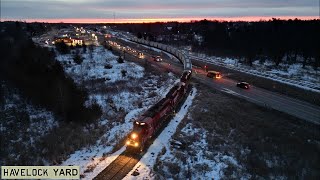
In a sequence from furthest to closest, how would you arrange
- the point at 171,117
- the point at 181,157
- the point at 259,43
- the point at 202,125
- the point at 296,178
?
the point at 259,43
the point at 171,117
the point at 202,125
the point at 181,157
the point at 296,178

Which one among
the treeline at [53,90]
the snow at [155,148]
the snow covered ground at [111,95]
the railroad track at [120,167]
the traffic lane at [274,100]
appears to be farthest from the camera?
the traffic lane at [274,100]

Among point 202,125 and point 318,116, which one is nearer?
point 202,125

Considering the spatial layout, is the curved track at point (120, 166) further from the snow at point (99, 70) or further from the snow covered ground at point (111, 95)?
the snow at point (99, 70)

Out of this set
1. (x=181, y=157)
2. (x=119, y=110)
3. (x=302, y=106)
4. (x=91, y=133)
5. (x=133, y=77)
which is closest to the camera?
(x=181, y=157)

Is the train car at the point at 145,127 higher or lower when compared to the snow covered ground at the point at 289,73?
higher

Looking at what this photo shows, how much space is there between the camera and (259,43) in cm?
10138

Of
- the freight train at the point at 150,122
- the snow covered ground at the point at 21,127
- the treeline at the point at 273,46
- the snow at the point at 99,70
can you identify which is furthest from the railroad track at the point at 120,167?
the treeline at the point at 273,46

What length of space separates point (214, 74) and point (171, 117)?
27.1m

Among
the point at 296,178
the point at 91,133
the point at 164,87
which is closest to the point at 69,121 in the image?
the point at 91,133

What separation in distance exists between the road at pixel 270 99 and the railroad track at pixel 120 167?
24.4 metres

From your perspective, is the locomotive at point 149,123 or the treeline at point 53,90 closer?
the locomotive at point 149,123

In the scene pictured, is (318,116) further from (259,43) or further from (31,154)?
(259,43)

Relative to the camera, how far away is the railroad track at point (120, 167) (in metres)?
23.6

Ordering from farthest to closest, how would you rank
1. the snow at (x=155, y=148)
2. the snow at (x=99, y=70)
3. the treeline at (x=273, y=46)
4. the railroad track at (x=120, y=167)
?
the treeline at (x=273, y=46) → the snow at (x=99, y=70) → the snow at (x=155, y=148) → the railroad track at (x=120, y=167)
